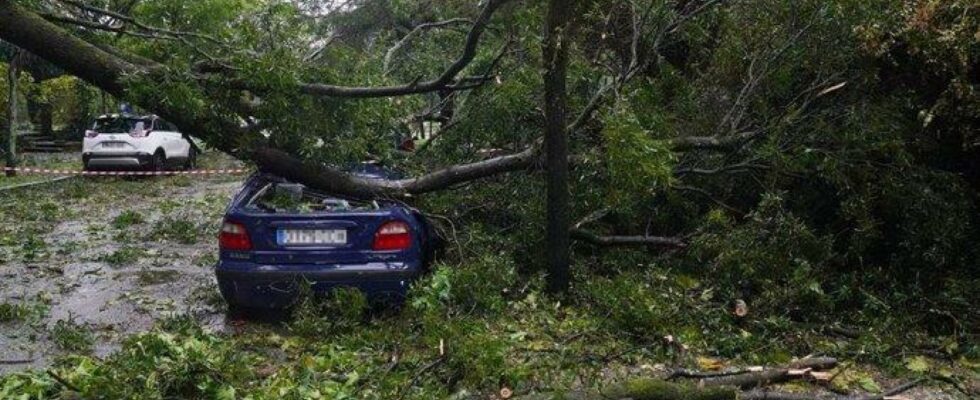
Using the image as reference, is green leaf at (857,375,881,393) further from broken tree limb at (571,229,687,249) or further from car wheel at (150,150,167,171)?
car wheel at (150,150,167,171)

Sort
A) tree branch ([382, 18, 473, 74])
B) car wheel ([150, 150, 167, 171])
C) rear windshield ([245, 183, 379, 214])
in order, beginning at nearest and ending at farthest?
rear windshield ([245, 183, 379, 214]) → tree branch ([382, 18, 473, 74]) → car wheel ([150, 150, 167, 171])

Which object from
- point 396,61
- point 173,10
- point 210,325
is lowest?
point 210,325

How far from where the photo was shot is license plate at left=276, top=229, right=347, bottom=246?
5.83 metres

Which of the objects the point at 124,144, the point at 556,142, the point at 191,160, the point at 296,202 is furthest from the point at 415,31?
the point at 191,160

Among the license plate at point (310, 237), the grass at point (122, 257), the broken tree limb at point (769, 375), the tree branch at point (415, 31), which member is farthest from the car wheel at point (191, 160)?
the broken tree limb at point (769, 375)

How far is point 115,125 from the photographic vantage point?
17.3 m

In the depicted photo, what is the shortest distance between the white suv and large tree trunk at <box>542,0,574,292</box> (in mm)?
12908

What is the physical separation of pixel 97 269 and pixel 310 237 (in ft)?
11.8

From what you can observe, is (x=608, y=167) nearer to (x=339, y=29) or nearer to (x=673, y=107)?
(x=673, y=107)

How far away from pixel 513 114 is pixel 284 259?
2473mm

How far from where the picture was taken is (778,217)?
6.03 m

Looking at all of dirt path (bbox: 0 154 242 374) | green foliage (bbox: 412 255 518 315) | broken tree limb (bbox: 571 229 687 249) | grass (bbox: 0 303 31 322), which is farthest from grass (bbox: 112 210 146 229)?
broken tree limb (bbox: 571 229 687 249)

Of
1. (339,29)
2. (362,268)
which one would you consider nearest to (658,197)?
(362,268)

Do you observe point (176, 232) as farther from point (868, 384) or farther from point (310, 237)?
point (868, 384)
